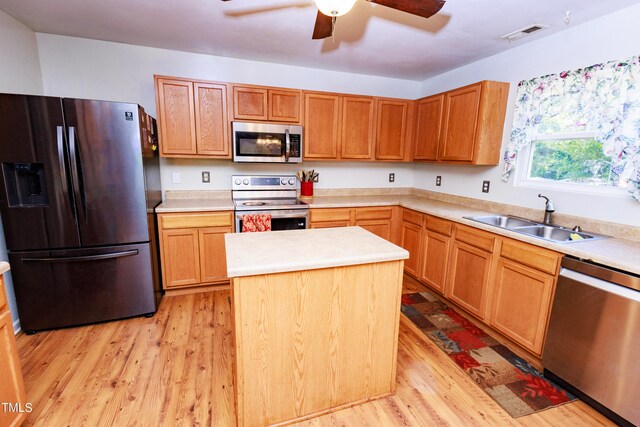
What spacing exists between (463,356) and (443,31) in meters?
2.52

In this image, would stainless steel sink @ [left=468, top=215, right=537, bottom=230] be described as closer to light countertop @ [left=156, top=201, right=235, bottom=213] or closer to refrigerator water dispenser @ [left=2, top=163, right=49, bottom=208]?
light countertop @ [left=156, top=201, right=235, bottom=213]

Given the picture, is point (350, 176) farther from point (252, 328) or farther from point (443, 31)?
point (252, 328)

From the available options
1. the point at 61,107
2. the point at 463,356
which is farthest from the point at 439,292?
the point at 61,107

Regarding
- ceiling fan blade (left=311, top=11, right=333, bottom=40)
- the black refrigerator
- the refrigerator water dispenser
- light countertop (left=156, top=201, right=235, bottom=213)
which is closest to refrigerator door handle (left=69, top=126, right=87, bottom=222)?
the black refrigerator

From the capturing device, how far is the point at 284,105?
327cm

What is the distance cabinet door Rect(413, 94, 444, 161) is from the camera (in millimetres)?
3328

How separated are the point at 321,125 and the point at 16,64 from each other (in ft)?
8.85

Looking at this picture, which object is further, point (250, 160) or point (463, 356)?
point (250, 160)

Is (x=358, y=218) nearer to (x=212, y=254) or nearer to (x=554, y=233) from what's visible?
(x=212, y=254)

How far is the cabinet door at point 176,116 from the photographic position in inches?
113

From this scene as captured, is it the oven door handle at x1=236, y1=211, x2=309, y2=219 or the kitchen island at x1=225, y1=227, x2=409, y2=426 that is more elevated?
the oven door handle at x1=236, y1=211, x2=309, y2=219

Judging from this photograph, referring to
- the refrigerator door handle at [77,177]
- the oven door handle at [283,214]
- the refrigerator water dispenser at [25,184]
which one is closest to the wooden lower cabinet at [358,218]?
the oven door handle at [283,214]

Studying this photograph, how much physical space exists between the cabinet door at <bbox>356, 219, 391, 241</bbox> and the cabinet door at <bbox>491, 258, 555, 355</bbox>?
142 centimetres

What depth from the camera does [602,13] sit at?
2.09 meters
